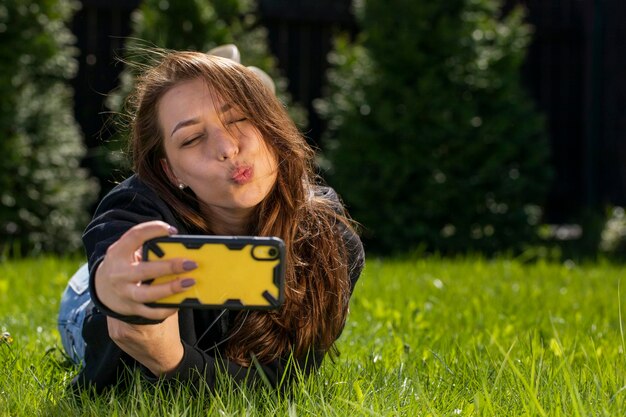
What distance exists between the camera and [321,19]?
28.0ft

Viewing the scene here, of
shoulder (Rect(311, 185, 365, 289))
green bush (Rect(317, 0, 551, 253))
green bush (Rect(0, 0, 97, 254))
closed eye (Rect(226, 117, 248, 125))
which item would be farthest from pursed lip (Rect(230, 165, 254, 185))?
green bush (Rect(317, 0, 551, 253))

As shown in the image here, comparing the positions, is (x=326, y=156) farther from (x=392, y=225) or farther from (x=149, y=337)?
(x=149, y=337)

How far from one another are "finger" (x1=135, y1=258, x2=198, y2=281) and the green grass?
0.41 meters

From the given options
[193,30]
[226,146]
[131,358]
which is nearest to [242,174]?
Result: [226,146]

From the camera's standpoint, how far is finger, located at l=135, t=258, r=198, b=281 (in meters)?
1.59

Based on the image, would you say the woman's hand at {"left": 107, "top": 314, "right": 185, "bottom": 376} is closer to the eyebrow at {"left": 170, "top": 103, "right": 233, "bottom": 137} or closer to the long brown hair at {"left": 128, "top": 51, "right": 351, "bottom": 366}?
the long brown hair at {"left": 128, "top": 51, "right": 351, "bottom": 366}

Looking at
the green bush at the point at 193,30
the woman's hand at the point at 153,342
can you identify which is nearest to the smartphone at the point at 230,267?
the woman's hand at the point at 153,342

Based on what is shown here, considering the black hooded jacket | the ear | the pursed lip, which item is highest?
the pursed lip

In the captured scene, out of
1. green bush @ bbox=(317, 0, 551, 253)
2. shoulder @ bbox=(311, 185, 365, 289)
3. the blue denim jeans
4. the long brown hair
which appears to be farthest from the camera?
green bush @ bbox=(317, 0, 551, 253)

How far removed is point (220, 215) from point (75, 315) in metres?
0.79

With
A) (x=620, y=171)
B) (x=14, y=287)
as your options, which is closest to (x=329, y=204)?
(x=14, y=287)

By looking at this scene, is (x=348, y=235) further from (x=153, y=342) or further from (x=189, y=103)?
(x=153, y=342)

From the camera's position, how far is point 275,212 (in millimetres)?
2160

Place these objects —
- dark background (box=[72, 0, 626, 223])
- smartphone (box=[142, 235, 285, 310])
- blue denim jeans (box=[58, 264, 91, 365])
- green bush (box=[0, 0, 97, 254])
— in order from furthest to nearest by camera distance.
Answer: dark background (box=[72, 0, 626, 223]) → green bush (box=[0, 0, 97, 254]) → blue denim jeans (box=[58, 264, 91, 365]) → smartphone (box=[142, 235, 285, 310])
